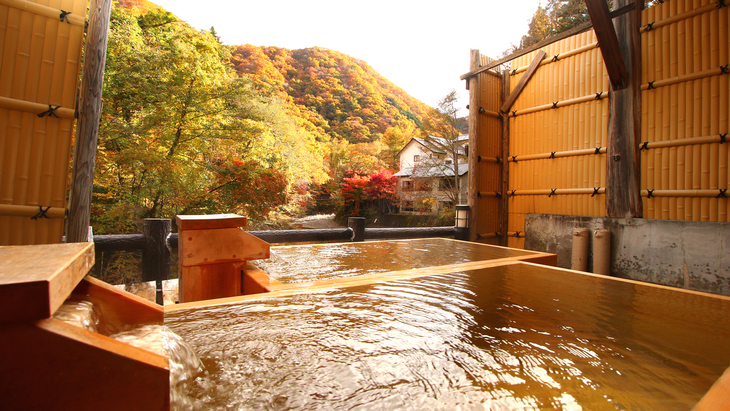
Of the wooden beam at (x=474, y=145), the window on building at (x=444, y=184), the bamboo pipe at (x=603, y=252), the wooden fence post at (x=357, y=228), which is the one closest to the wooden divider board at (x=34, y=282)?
the wooden fence post at (x=357, y=228)

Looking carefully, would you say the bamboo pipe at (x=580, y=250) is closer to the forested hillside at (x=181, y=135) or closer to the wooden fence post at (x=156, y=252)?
the wooden fence post at (x=156, y=252)

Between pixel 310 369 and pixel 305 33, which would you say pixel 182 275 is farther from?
pixel 305 33

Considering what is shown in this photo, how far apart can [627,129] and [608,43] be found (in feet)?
3.36

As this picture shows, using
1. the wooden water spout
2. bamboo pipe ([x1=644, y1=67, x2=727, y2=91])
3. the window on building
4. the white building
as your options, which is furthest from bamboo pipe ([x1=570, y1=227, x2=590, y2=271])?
the window on building

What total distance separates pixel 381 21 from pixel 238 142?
141 ft

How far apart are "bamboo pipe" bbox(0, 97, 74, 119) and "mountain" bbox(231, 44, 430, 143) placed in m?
20.6

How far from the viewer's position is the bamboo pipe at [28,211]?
201 cm

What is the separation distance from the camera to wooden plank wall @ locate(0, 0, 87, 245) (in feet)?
6.45

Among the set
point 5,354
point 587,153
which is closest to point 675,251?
point 587,153

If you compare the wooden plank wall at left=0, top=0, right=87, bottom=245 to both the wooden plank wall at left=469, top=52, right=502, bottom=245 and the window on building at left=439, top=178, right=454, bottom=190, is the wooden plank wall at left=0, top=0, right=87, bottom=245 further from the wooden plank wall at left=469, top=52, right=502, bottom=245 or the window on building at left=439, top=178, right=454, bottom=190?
the window on building at left=439, top=178, right=454, bottom=190

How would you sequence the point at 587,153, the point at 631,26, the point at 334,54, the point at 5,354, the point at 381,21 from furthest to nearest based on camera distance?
the point at 381,21 < the point at 334,54 < the point at 587,153 < the point at 631,26 < the point at 5,354

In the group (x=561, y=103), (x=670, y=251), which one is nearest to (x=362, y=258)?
(x=670, y=251)

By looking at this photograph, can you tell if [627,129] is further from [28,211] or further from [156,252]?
[28,211]

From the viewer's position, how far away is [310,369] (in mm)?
787
